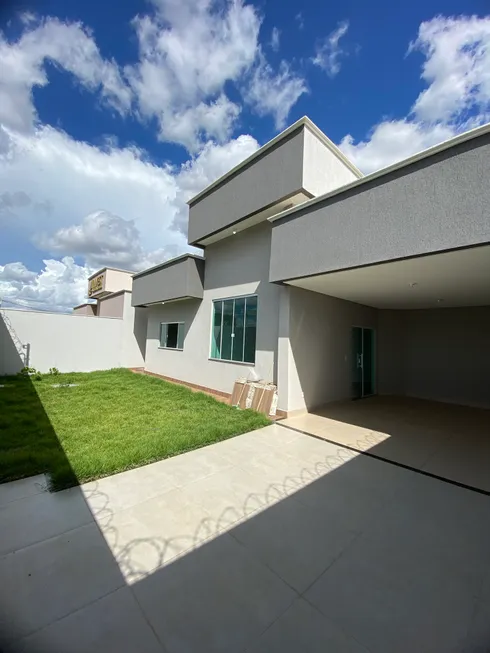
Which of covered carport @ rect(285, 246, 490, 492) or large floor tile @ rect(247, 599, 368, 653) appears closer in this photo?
large floor tile @ rect(247, 599, 368, 653)

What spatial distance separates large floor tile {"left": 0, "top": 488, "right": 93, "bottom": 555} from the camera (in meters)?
2.47

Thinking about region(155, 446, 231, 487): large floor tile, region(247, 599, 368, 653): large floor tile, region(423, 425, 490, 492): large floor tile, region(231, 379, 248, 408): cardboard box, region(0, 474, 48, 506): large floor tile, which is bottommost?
region(0, 474, 48, 506): large floor tile

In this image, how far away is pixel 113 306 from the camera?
623 inches

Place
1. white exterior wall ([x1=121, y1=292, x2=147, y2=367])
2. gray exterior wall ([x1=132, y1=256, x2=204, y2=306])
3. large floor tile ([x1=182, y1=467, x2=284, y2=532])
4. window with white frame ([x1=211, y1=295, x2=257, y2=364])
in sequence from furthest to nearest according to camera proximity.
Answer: white exterior wall ([x1=121, y1=292, x2=147, y2=367])
gray exterior wall ([x1=132, y1=256, x2=204, y2=306])
window with white frame ([x1=211, y1=295, x2=257, y2=364])
large floor tile ([x1=182, y1=467, x2=284, y2=532])

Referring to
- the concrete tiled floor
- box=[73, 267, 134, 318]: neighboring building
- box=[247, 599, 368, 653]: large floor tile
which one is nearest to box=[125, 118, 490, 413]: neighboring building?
the concrete tiled floor

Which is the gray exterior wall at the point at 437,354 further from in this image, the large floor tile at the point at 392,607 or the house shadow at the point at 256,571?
the large floor tile at the point at 392,607

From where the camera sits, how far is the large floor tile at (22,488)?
3.10 meters

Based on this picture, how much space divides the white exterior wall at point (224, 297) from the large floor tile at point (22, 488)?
4.86 metres

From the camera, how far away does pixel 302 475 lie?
3.79 meters

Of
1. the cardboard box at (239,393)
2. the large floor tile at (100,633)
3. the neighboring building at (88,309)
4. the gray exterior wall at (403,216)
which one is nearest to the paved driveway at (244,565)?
the large floor tile at (100,633)

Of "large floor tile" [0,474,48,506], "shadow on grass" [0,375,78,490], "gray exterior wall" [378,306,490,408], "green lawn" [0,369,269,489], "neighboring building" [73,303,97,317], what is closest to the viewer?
"large floor tile" [0,474,48,506]

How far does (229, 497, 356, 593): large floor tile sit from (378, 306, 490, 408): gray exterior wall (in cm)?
817

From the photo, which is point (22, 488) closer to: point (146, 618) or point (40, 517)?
point (40, 517)

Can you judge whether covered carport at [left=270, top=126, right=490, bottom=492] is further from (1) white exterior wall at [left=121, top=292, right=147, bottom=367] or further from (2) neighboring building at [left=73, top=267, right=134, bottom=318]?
(2) neighboring building at [left=73, top=267, right=134, bottom=318]
